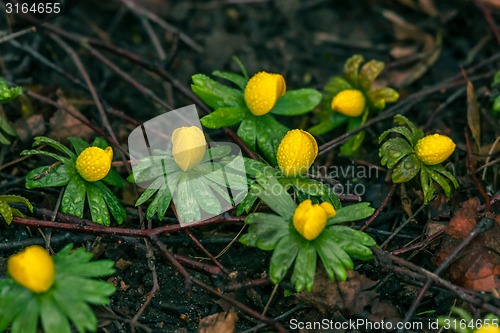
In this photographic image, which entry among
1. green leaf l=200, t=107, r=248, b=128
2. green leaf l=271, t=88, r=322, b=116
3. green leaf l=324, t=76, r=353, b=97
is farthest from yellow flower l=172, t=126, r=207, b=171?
green leaf l=324, t=76, r=353, b=97

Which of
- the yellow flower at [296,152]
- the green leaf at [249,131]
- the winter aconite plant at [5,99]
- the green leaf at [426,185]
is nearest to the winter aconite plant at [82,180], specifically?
the winter aconite plant at [5,99]

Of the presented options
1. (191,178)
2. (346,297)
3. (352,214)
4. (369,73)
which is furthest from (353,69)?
(346,297)

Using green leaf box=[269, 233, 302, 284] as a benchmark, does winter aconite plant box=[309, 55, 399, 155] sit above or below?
above

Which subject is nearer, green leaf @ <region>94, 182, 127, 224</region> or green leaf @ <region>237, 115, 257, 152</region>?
green leaf @ <region>94, 182, 127, 224</region>

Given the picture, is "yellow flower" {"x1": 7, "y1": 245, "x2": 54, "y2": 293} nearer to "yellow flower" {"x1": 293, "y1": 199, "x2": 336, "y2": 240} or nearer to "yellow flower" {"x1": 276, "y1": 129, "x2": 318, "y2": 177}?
"yellow flower" {"x1": 293, "y1": 199, "x2": 336, "y2": 240}

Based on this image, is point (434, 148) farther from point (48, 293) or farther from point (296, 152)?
point (48, 293)

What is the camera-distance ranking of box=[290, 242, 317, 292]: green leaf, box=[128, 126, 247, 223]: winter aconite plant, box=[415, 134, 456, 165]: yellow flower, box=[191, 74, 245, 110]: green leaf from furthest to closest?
1. box=[191, 74, 245, 110]: green leaf
2. box=[415, 134, 456, 165]: yellow flower
3. box=[128, 126, 247, 223]: winter aconite plant
4. box=[290, 242, 317, 292]: green leaf

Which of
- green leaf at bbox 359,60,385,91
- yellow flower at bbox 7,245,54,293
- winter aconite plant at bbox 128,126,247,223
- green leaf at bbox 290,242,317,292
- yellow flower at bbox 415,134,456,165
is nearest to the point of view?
yellow flower at bbox 7,245,54,293

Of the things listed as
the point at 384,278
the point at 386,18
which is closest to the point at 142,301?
the point at 384,278
